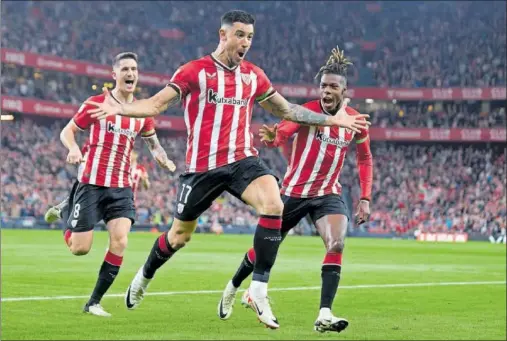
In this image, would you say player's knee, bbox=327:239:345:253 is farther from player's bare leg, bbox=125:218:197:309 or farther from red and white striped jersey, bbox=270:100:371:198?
player's bare leg, bbox=125:218:197:309

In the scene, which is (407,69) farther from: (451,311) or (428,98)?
(451,311)

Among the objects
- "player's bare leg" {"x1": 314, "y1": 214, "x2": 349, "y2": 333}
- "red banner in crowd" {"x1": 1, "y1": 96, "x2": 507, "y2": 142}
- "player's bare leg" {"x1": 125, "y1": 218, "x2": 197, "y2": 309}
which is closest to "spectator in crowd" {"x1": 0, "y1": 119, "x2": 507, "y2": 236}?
"red banner in crowd" {"x1": 1, "y1": 96, "x2": 507, "y2": 142}

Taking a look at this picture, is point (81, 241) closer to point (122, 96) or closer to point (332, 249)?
point (122, 96)

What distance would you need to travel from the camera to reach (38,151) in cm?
5053

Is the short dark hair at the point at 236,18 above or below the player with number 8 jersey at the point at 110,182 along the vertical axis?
above

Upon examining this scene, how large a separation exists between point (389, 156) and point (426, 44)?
27.6 feet

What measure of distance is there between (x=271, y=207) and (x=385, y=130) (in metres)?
54.7

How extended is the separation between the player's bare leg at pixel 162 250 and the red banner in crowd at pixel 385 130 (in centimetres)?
4307

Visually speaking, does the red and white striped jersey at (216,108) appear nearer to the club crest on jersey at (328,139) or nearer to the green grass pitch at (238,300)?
the club crest on jersey at (328,139)

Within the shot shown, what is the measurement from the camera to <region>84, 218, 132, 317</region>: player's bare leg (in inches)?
436

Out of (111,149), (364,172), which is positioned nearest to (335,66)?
(364,172)

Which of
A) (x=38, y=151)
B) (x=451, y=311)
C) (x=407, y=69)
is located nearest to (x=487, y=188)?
(x=407, y=69)

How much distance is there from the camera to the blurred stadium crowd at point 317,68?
51.0 metres

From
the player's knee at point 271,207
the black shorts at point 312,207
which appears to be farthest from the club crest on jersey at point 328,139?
the player's knee at point 271,207
